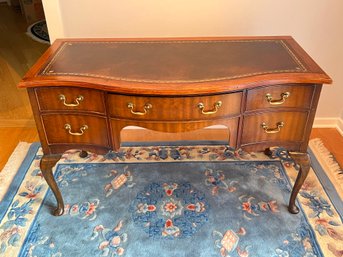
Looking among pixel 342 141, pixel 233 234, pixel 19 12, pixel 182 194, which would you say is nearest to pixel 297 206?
pixel 233 234

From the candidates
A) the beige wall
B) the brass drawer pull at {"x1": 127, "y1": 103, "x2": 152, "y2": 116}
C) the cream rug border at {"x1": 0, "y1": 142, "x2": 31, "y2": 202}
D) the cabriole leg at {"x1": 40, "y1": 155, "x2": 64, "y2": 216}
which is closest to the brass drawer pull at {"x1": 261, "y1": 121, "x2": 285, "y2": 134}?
the brass drawer pull at {"x1": 127, "y1": 103, "x2": 152, "y2": 116}

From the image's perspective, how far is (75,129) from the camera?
1395 mm

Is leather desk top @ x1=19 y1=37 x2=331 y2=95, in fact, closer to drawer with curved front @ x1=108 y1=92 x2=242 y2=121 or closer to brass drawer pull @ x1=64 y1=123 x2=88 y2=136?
drawer with curved front @ x1=108 y1=92 x2=242 y2=121

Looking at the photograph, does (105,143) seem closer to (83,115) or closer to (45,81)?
(83,115)

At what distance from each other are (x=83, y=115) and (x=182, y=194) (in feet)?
2.44

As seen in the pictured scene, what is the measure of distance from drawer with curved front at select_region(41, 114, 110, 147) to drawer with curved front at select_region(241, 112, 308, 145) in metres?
0.61

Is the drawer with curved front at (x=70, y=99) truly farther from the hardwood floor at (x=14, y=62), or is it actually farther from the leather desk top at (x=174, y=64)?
the hardwood floor at (x=14, y=62)

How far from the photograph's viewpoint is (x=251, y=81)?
1227 mm

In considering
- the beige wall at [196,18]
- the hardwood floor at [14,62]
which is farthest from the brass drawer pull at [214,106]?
the hardwood floor at [14,62]

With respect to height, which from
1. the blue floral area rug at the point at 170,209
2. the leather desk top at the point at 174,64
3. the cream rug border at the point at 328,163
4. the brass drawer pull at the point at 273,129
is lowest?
the blue floral area rug at the point at 170,209

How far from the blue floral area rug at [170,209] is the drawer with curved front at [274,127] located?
47cm

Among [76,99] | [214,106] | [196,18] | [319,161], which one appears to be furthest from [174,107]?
[319,161]

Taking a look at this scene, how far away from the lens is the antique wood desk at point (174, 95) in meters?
1.24

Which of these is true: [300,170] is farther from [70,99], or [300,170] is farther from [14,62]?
[14,62]
